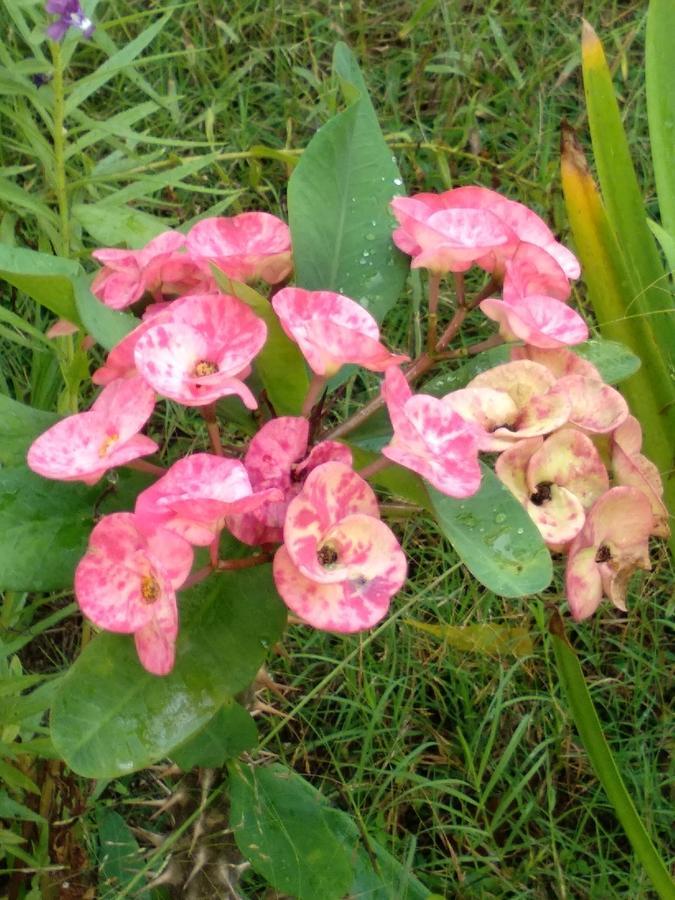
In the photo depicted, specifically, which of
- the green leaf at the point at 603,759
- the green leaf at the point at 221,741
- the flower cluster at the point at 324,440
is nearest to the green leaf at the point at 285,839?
the green leaf at the point at 221,741

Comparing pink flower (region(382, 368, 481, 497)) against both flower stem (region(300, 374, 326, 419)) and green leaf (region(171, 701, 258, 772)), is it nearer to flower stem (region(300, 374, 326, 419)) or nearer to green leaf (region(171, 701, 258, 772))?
flower stem (region(300, 374, 326, 419))

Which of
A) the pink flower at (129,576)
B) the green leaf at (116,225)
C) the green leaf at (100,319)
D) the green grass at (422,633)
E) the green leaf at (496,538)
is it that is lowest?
the green grass at (422,633)

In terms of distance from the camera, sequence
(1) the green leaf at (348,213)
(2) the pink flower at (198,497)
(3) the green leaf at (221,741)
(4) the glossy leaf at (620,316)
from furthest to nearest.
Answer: (4) the glossy leaf at (620,316) < (3) the green leaf at (221,741) < (1) the green leaf at (348,213) < (2) the pink flower at (198,497)

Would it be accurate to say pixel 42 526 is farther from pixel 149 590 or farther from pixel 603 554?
pixel 603 554

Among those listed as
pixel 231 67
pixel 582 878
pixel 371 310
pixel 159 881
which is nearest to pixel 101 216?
pixel 371 310

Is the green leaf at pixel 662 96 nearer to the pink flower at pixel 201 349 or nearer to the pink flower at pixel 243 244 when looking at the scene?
the pink flower at pixel 243 244
